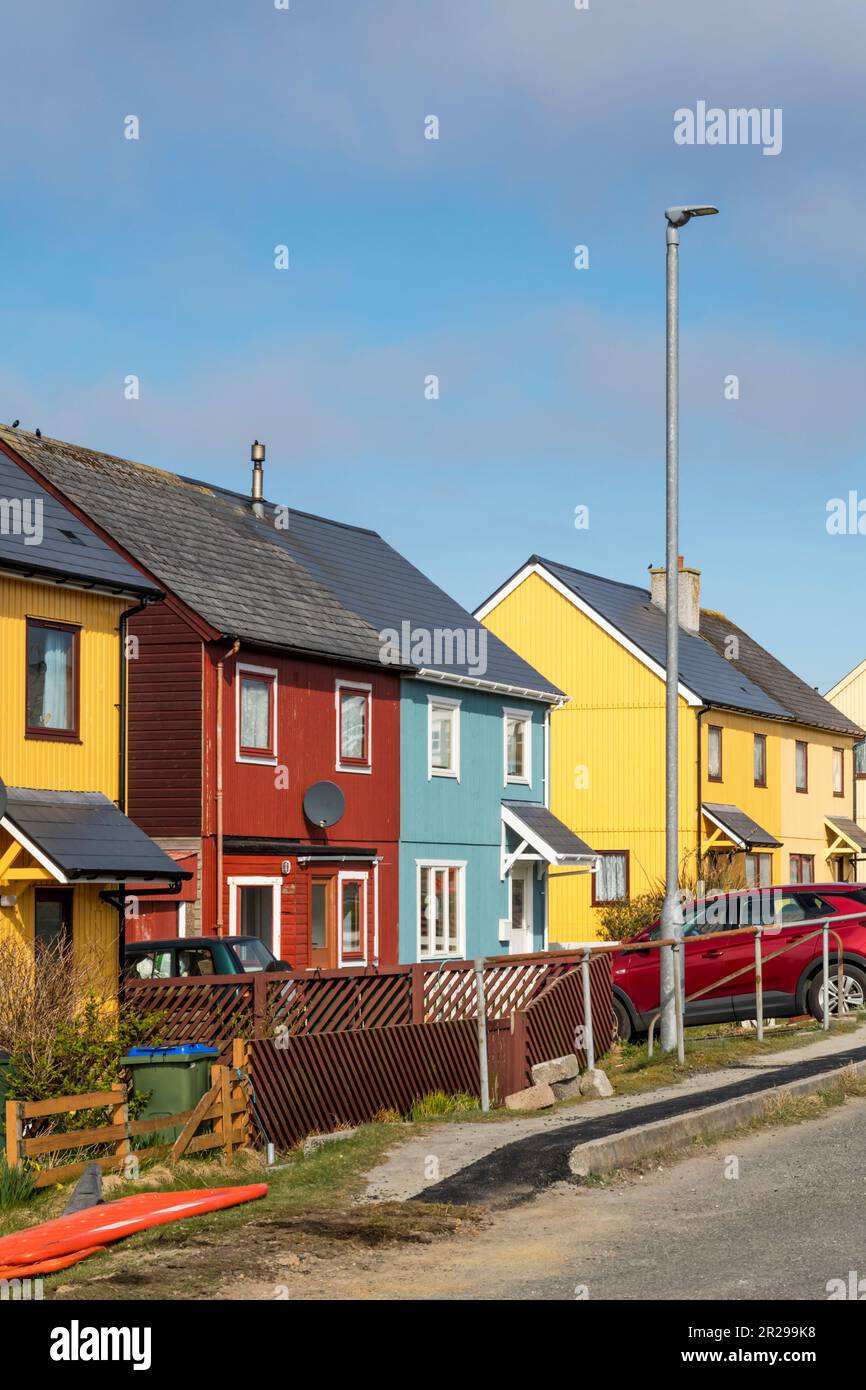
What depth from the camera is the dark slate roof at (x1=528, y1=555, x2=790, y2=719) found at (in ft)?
145

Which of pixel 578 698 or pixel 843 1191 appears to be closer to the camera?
pixel 843 1191

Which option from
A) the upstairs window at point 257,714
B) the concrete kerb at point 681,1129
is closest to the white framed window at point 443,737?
the upstairs window at point 257,714

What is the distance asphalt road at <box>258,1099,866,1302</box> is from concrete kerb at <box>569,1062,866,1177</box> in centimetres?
23

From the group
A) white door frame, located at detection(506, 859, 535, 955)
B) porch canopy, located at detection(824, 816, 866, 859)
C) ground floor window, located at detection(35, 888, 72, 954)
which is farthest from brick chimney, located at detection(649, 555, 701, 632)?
ground floor window, located at detection(35, 888, 72, 954)

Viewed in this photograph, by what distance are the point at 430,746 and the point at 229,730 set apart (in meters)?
6.54

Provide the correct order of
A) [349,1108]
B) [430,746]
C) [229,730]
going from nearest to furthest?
[349,1108] < [229,730] < [430,746]

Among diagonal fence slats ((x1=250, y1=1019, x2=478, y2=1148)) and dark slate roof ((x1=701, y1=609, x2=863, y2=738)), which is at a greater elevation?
dark slate roof ((x1=701, y1=609, x2=863, y2=738))

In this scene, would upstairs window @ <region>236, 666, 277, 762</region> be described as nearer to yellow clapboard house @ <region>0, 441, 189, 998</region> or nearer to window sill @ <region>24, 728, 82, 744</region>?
yellow clapboard house @ <region>0, 441, 189, 998</region>

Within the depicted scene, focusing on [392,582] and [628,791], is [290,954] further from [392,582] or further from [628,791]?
[628,791]

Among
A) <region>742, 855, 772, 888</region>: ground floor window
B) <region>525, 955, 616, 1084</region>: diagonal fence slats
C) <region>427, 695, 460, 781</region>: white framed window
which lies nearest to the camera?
<region>525, 955, 616, 1084</region>: diagonal fence slats

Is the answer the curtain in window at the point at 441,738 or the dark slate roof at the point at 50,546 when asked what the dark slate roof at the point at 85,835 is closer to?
the dark slate roof at the point at 50,546
